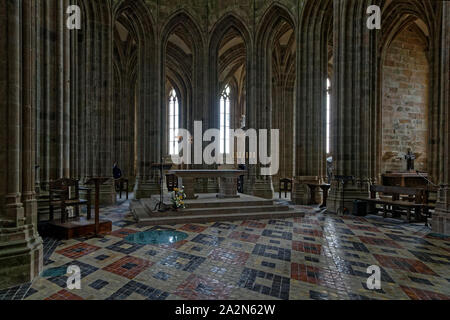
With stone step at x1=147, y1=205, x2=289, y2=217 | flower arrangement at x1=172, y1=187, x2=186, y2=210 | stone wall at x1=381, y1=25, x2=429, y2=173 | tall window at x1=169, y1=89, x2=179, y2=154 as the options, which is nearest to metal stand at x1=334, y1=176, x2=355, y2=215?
stone step at x1=147, y1=205, x2=289, y2=217

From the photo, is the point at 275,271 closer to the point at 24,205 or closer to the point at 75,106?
the point at 24,205

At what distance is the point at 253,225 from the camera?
23.9 ft

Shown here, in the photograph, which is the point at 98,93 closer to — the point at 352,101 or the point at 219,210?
the point at 219,210

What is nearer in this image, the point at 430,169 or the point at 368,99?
the point at 368,99

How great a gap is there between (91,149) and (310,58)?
1044cm

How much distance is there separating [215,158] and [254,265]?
1077 centimetres

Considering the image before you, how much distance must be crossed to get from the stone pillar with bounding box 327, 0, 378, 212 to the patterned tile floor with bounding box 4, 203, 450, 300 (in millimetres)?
2601

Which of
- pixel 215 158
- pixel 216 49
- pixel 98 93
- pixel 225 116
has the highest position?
pixel 216 49

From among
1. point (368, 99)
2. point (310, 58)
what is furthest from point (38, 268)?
point (310, 58)

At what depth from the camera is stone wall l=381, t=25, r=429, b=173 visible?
617 inches

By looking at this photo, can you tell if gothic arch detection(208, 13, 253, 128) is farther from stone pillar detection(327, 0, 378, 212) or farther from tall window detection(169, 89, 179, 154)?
tall window detection(169, 89, 179, 154)

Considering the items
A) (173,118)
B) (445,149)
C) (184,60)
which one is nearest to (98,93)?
(184,60)

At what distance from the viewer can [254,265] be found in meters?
4.29

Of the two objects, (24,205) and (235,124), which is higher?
(235,124)
